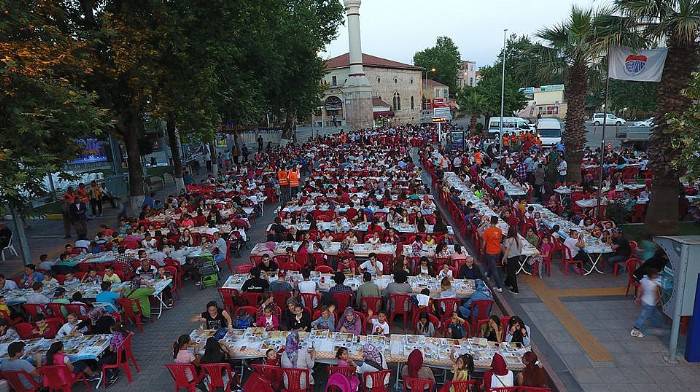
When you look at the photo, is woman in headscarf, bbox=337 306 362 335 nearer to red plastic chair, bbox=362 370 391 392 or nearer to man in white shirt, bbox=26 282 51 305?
red plastic chair, bbox=362 370 391 392

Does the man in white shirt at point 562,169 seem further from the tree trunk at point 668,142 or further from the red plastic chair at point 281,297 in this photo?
the red plastic chair at point 281,297

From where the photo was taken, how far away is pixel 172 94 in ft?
50.3

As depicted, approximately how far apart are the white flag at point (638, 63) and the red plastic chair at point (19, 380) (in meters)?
14.3

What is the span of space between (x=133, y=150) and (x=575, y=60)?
56.4ft

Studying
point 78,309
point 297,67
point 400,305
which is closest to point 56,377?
point 78,309

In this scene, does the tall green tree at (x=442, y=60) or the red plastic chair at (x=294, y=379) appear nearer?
the red plastic chair at (x=294, y=379)

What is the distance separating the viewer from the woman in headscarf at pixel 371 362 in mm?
5931

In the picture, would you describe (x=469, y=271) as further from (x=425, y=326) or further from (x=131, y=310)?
(x=131, y=310)

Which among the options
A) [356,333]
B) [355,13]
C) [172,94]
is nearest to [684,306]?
[356,333]

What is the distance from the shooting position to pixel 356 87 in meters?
56.7

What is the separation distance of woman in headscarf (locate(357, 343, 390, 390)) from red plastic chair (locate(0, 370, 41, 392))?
191 inches

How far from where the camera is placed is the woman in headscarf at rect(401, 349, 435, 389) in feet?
19.6

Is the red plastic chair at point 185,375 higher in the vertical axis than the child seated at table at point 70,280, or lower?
lower

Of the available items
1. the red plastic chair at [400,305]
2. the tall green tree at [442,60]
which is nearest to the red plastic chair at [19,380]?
the red plastic chair at [400,305]
